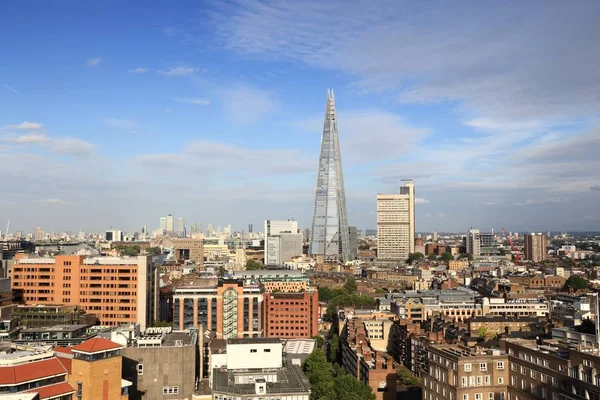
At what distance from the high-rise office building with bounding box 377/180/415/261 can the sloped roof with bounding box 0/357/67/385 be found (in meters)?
130

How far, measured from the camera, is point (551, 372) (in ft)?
71.1

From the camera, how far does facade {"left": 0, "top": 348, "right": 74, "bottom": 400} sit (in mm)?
19953

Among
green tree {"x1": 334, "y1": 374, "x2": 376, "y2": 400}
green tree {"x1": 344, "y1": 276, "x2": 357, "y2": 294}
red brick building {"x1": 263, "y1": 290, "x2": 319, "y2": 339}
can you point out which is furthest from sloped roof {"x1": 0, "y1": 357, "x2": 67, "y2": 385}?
green tree {"x1": 344, "y1": 276, "x2": 357, "y2": 294}

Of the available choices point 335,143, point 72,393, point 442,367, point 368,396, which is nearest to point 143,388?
point 72,393

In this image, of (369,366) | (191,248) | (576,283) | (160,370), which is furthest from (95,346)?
(191,248)

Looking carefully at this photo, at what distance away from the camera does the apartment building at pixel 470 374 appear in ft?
77.4

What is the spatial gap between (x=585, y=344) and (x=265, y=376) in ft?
41.8

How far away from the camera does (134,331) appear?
30.8 m

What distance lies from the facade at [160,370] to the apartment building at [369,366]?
1128 cm

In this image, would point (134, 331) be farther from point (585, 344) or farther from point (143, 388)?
point (585, 344)

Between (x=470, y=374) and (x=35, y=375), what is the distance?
16.3 meters

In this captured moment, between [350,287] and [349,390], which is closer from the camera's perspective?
[349,390]

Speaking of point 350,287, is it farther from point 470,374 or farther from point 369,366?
point 470,374

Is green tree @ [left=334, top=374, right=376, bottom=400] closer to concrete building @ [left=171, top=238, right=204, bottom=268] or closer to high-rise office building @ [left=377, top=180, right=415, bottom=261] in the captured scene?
high-rise office building @ [left=377, top=180, right=415, bottom=261]
